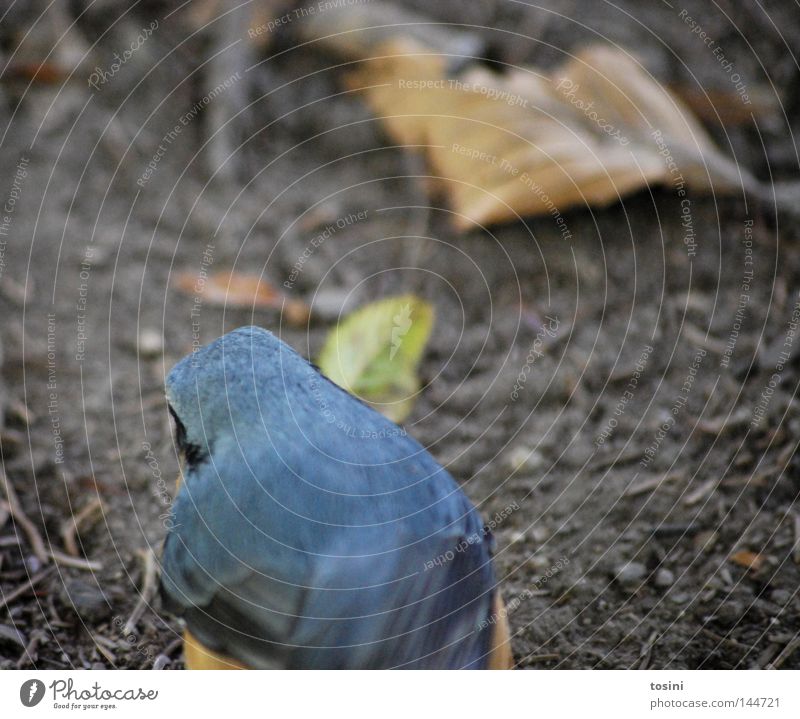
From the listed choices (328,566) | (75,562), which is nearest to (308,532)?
(328,566)

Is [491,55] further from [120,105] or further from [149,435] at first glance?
[149,435]

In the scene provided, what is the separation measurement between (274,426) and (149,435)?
72 cm

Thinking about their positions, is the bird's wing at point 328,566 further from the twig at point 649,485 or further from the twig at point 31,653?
the twig at point 649,485

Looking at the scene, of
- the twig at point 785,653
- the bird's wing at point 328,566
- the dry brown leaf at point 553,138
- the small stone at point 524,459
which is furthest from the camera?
the dry brown leaf at point 553,138

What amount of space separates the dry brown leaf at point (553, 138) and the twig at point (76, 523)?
3.45 feet

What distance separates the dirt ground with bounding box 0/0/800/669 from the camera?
4.90 ft

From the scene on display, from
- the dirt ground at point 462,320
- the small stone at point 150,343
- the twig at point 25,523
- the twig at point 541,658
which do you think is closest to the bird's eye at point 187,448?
the dirt ground at point 462,320

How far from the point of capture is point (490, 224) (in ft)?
6.71

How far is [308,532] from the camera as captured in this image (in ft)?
3.82

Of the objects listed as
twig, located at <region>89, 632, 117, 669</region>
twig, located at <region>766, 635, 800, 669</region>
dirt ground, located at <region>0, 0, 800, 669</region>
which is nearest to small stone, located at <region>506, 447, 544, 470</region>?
dirt ground, located at <region>0, 0, 800, 669</region>

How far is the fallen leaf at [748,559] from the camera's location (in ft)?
4.87

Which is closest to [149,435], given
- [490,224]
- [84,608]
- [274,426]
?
[84,608]

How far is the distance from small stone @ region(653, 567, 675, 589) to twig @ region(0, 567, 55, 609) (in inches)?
A: 42.4

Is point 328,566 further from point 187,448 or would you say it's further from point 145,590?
point 145,590
